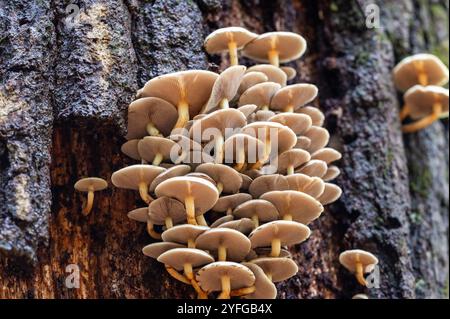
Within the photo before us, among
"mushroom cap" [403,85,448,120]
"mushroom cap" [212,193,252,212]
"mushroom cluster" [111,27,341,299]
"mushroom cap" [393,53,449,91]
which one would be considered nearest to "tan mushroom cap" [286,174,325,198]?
"mushroom cluster" [111,27,341,299]

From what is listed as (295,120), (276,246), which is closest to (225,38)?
(295,120)

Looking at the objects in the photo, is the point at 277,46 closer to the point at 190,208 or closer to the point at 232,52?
the point at 232,52

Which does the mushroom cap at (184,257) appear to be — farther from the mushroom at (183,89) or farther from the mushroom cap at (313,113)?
the mushroom cap at (313,113)

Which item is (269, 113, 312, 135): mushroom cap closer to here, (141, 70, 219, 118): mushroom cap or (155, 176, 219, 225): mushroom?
(141, 70, 219, 118): mushroom cap
